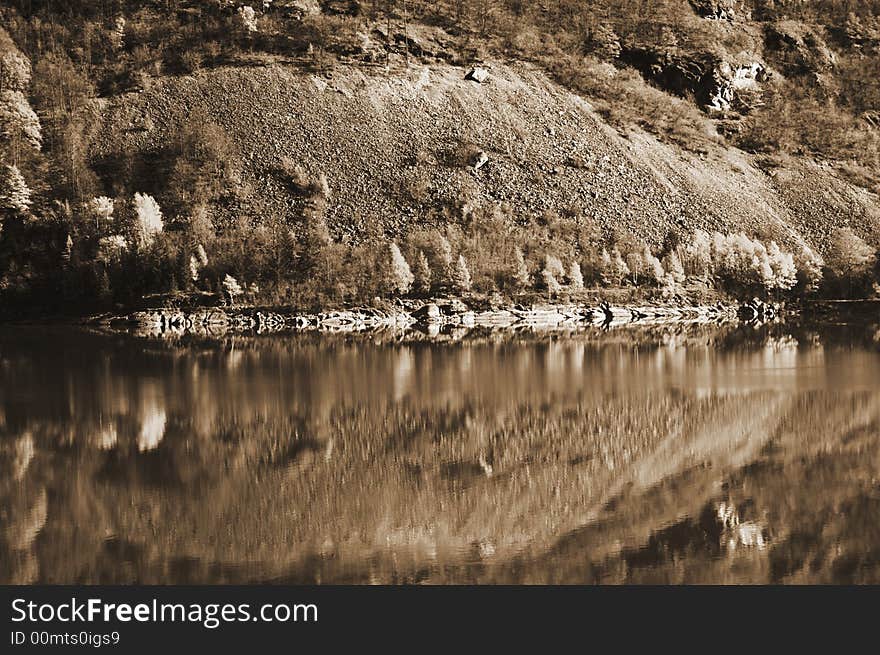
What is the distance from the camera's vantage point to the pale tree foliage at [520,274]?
90188 mm

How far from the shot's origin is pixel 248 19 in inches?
4774

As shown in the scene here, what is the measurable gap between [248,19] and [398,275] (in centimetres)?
4989

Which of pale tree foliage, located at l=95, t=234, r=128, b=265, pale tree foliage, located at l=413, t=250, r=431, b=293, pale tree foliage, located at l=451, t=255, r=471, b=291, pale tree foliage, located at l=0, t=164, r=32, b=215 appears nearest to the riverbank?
pale tree foliage, located at l=451, t=255, r=471, b=291

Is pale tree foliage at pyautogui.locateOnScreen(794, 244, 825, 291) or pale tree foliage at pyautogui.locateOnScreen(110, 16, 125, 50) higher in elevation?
pale tree foliage at pyautogui.locateOnScreen(110, 16, 125, 50)

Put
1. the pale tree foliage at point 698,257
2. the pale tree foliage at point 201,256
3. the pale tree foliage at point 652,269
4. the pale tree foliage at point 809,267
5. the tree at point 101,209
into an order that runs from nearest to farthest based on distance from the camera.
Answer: the pale tree foliage at point 201,256 → the tree at point 101,209 → the pale tree foliage at point 652,269 → the pale tree foliage at point 698,257 → the pale tree foliage at point 809,267

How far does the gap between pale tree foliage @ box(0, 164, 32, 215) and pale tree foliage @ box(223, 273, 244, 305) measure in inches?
847

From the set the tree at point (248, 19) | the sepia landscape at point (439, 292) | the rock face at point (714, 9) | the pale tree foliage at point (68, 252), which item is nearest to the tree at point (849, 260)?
the sepia landscape at point (439, 292)

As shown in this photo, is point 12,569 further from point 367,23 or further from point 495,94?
point 367,23

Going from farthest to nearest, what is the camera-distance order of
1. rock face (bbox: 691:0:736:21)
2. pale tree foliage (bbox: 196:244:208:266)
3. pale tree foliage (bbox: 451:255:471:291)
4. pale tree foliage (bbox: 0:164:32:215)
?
rock face (bbox: 691:0:736:21) → pale tree foliage (bbox: 0:164:32:215) → pale tree foliage (bbox: 451:255:471:291) → pale tree foliage (bbox: 196:244:208:266)

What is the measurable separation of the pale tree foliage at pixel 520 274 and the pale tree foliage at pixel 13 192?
43107mm

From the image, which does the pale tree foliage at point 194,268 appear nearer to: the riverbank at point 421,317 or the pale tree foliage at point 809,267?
the riverbank at point 421,317

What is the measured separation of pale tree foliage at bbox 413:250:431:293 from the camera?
88.1 m

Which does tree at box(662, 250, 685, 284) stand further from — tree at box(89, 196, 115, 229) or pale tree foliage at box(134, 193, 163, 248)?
tree at box(89, 196, 115, 229)

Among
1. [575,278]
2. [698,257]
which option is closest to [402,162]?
[575,278]
